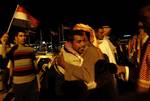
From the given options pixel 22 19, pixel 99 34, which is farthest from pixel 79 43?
pixel 22 19

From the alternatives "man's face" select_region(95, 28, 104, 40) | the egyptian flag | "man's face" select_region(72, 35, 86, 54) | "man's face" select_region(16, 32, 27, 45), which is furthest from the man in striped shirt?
"man's face" select_region(72, 35, 86, 54)

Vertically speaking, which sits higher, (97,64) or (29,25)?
(29,25)

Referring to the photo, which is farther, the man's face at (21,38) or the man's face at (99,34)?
the man's face at (99,34)

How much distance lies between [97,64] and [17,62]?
2143mm

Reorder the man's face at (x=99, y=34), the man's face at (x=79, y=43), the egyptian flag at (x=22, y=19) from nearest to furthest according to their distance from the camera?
the man's face at (x=79, y=43) → the man's face at (x=99, y=34) → the egyptian flag at (x=22, y=19)

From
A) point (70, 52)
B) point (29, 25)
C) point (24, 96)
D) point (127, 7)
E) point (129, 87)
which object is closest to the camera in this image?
point (70, 52)

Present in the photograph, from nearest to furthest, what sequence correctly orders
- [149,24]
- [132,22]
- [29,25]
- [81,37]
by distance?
[149,24] → [81,37] → [29,25] → [132,22]

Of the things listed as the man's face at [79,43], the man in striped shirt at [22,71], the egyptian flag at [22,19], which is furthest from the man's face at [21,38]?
the man's face at [79,43]

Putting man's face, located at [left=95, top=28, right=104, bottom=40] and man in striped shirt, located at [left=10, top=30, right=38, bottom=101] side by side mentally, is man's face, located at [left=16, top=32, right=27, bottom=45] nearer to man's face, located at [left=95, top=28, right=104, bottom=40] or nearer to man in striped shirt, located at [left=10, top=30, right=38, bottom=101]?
man in striped shirt, located at [left=10, top=30, right=38, bottom=101]

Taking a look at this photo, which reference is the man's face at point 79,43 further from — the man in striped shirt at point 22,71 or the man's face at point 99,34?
the man in striped shirt at point 22,71

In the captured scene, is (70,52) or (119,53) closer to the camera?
(70,52)

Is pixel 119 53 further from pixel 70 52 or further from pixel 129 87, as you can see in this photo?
pixel 70 52

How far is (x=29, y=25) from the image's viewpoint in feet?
27.5

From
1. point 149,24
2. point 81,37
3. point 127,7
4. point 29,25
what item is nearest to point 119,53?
point 29,25
